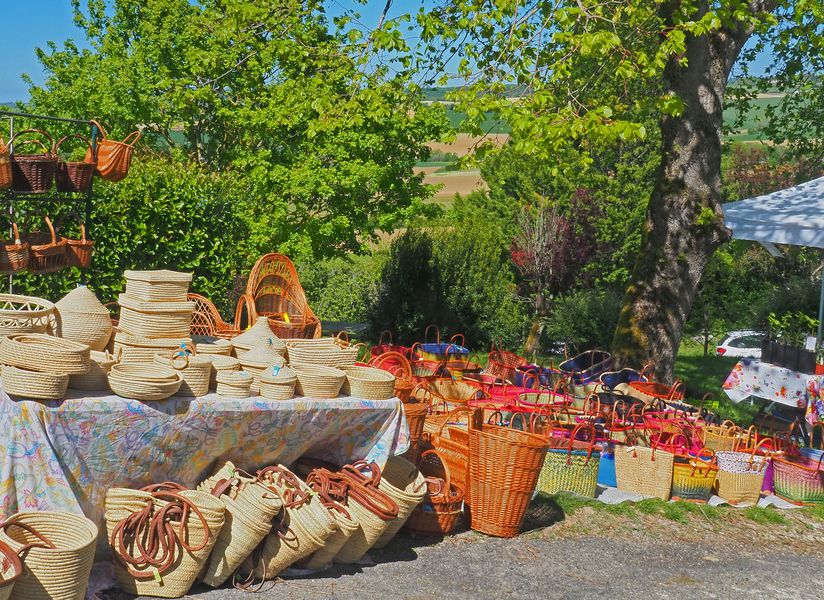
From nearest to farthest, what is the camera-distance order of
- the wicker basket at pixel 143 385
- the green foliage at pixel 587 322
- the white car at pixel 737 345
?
the wicker basket at pixel 143 385, the green foliage at pixel 587 322, the white car at pixel 737 345

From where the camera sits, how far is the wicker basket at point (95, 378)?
4.48 meters

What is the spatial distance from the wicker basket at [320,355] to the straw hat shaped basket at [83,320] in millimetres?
1048

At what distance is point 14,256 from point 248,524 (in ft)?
7.75

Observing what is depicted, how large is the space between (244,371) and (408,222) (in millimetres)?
12224

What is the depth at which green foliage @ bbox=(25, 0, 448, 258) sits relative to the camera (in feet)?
31.2

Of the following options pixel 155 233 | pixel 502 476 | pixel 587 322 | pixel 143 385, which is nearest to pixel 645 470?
pixel 502 476

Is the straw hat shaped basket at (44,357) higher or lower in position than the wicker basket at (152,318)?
lower

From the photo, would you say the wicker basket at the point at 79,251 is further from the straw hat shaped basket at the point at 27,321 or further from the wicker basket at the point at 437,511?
the wicker basket at the point at 437,511

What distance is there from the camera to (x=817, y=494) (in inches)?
270

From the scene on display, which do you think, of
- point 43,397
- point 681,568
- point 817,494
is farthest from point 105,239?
point 817,494

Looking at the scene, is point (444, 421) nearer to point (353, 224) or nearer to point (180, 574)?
point (180, 574)

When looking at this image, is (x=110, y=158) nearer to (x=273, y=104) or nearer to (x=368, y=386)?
(x=368, y=386)

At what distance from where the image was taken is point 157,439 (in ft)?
14.9

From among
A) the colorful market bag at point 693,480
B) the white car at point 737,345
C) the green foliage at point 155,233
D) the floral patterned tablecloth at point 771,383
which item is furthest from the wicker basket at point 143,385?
the white car at point 737,345
